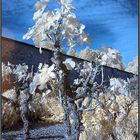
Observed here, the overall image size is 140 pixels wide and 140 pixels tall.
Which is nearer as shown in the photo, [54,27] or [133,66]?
[54,27]

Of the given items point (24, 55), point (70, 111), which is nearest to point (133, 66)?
point (70, 111)

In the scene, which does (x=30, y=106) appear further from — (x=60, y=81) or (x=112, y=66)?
(x=112, y=66)

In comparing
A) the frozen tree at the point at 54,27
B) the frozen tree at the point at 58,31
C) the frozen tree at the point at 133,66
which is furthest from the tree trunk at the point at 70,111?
the frozen tree at the point at 133,66

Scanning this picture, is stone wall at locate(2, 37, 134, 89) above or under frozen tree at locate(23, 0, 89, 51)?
under

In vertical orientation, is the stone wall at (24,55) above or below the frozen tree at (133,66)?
above

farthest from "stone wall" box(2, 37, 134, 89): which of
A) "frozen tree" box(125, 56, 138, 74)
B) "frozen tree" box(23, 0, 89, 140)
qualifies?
"frozen tree" box(125, 56, 138, 74)

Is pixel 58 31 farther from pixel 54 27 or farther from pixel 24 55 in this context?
pixel 24 55

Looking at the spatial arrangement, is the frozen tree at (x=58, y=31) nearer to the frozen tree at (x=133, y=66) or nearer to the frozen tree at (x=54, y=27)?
the frozen tree at (x=54, y=27)

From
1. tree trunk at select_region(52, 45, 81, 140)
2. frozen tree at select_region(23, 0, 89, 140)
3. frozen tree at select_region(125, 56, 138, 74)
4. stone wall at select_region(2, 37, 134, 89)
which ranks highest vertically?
frozen tree at select_region(23, 0, 89, 140)

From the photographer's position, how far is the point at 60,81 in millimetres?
1392

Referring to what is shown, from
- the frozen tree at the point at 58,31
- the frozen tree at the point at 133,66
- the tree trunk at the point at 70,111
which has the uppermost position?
the frozen tree at the point at 58,31

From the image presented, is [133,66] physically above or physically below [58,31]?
below

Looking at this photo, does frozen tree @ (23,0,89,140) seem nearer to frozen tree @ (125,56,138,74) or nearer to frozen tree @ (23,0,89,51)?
frozen tree @ (23,0,89,51)

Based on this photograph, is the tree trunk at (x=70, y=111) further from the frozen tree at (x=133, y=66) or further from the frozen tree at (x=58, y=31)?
the frozen tree at (x=133, y=66)
